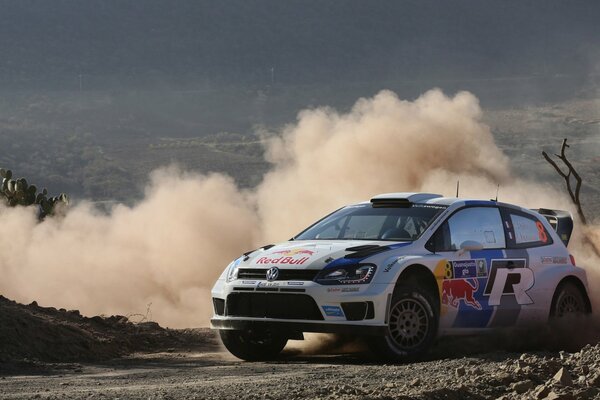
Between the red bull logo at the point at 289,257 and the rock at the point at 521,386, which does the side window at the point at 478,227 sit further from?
the rock at the point at 521,386

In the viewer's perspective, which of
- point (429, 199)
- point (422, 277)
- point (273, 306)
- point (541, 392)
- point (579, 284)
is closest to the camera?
point (541, 392)

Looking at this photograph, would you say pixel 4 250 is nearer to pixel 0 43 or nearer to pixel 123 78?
pixel 123 78

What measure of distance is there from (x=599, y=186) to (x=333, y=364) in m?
63.4

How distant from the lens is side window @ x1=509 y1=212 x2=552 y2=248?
12172 millimetres

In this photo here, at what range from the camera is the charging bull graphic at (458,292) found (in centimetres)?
1118

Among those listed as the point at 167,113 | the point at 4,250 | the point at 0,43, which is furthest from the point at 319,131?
the point at 0,43

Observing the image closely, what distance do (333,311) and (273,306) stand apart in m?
0.55

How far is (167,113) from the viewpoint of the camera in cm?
11250

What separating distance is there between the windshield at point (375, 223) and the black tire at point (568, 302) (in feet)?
5.10

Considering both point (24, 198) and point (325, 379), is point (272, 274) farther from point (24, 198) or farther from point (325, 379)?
point (24, 198)

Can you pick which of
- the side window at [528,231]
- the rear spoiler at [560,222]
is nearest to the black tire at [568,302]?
the side window at [528,231]

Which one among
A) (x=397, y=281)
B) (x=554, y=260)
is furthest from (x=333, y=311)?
(x=554, y=260)

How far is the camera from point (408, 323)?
10.9 meters

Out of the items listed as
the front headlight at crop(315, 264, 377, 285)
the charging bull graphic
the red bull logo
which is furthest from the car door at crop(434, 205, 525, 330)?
the red bull logo
